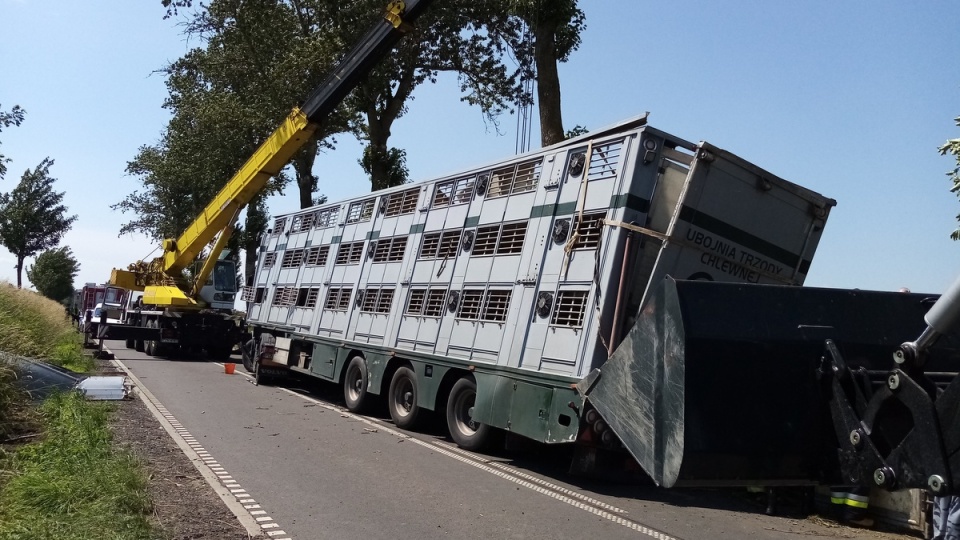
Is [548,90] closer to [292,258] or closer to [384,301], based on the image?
[384,301]

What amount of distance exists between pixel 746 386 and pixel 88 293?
4030 cm

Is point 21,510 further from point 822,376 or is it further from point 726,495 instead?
point 726,495

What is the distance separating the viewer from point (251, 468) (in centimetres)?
879

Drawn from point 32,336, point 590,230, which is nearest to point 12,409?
point 32,336

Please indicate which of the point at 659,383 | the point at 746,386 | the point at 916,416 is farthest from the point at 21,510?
the point at 916,416

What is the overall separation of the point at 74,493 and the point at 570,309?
5232mm

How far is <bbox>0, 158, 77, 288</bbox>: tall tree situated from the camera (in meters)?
47.3

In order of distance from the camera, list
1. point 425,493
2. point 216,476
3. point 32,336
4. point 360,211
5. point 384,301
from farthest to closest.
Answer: point 360,211
point 384,301
point 32,336
point 216,476
point 425,493

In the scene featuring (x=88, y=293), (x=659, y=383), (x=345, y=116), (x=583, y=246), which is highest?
(x=345, y=116)

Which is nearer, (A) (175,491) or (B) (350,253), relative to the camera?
(A) (175,491)

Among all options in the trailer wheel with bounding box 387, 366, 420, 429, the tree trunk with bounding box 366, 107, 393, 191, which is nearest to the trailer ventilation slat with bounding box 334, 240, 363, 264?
the trailer wheel with bounding box 387, 366, 420, 429

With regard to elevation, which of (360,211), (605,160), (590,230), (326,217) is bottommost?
(590,230)

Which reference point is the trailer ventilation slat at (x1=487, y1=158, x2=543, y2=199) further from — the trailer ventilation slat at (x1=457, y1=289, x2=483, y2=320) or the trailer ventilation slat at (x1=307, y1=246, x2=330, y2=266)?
the trailer ventilation slat at (x1=307, y1=246, x2=330, y2=266)

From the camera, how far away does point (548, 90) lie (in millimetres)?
14555
